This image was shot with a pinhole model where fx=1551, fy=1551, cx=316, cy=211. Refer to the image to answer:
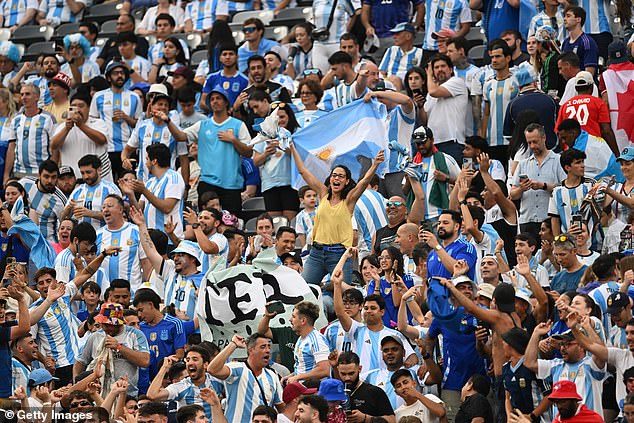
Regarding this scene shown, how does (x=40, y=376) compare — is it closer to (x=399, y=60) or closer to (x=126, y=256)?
(x=126, y=256)

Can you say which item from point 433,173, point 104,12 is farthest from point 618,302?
point 104,12

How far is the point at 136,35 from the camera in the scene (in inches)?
837

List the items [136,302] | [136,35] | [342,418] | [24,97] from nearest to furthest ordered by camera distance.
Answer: [342,418]
[136,302]
[24,97]
[136,35]

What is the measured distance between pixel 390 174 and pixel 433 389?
393cm

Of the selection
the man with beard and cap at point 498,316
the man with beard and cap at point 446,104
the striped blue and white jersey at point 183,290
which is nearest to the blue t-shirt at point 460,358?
the man with beard and cap at point 498,316

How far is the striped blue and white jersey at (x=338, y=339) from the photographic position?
517 inches

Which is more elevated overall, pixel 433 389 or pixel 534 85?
pixel 534 85

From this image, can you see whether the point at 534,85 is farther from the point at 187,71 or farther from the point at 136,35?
the point at 136,35

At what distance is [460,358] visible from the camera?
1280cm

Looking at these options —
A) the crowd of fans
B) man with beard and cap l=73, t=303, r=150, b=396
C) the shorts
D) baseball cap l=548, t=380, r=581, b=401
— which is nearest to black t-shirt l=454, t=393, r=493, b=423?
the crowd of fans

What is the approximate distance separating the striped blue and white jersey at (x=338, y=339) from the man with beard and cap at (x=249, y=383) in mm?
933

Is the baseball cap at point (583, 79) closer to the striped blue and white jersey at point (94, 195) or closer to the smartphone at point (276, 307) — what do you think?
the smartphone at point (276, 307)

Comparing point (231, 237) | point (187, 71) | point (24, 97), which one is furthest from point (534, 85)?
point (24, 97)

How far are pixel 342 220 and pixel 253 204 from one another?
9.60 ft
